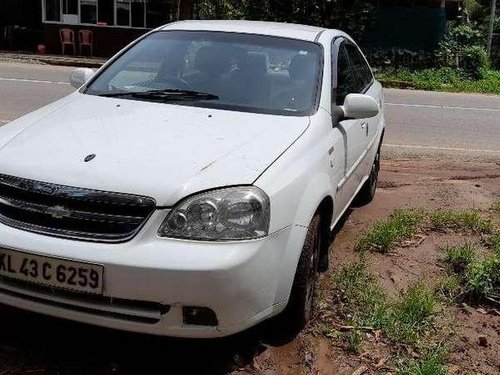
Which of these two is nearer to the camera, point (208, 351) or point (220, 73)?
point (208, 351)

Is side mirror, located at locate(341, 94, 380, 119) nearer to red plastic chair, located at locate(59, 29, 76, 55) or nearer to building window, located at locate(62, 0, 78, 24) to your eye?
red plastic chair, located at locate(59, 29, 76, 55)

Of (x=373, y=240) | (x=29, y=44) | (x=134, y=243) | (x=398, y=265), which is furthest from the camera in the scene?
(x=29, y=44)

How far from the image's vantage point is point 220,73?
162 inches

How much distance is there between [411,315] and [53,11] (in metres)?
22.4

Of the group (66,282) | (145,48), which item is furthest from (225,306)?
(145,48)

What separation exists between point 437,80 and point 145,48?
585 inches

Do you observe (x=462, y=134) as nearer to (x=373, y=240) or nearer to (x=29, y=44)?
(x=373, y=240)

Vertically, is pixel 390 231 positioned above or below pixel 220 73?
below

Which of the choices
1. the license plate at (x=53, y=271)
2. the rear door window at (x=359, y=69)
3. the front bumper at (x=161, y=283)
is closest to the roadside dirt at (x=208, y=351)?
the front bumper at (x=161, y=283)

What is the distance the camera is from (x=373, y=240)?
4777 mm

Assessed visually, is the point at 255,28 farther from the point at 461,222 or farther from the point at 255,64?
the point at 461,222

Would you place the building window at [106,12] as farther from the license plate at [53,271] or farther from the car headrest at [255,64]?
the license plate at [53,271]

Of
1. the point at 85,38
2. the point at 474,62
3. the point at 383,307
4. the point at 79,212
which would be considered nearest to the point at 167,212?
the point at 79,212

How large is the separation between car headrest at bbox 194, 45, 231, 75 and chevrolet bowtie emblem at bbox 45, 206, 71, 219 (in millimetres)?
1668
